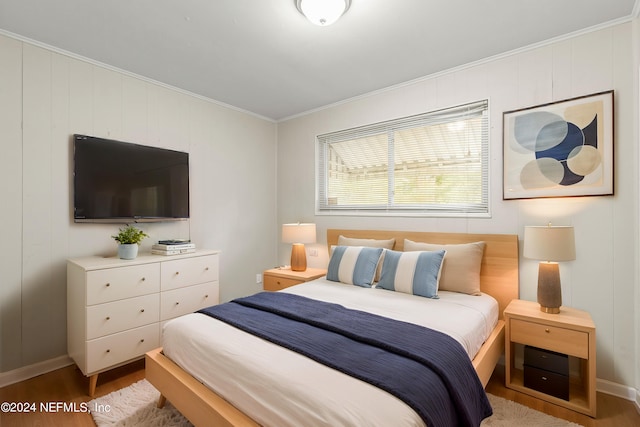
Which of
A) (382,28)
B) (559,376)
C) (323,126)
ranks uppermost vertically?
(382,28)

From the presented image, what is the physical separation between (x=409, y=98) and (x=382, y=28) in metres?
1.05

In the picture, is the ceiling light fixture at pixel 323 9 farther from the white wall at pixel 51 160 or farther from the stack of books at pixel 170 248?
the stack of books at pixel 170 248

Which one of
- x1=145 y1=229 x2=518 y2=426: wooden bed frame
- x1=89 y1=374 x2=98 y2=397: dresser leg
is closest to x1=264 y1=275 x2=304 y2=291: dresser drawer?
x1=145 y1=229 x2=518 y2=426: wooden bed frame

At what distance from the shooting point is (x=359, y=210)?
141 inches

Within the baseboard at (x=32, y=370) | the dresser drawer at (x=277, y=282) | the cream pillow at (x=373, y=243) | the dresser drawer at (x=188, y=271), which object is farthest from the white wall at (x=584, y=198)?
the baseboard at (x=32, y=370)

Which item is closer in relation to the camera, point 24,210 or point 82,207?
point 24,210

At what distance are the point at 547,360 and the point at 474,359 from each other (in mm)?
691

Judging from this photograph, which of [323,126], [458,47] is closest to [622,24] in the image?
[458,47]

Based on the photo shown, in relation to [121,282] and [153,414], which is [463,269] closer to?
[153,414]

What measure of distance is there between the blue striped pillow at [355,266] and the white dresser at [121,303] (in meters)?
1.30

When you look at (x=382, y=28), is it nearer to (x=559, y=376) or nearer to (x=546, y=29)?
(x=546, y=29)

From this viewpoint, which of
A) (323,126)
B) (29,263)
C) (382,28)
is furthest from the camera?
(323,126)

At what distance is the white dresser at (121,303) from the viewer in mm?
2172

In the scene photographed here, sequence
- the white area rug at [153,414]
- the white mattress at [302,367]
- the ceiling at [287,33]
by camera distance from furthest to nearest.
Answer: the ceiling at [287,33]
the white area rug at [153,414]
the white mattress at [302,367]
